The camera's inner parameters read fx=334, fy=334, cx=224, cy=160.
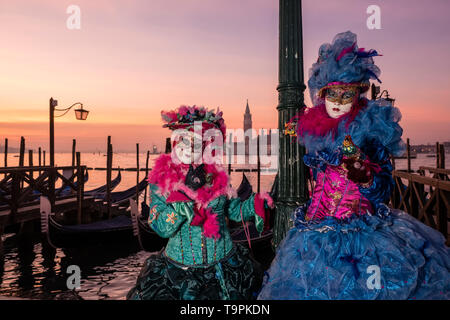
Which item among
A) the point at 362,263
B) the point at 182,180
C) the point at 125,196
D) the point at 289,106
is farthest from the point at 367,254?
the point at 125,196

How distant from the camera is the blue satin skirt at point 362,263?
1.66m

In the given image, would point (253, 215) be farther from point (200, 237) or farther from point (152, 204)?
point (152, 204)

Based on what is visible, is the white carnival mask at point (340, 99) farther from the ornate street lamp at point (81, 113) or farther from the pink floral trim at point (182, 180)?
the ornate street lamp at point (81, 113)

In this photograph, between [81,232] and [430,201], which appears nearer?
[430,201]

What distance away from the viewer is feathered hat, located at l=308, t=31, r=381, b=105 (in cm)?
211

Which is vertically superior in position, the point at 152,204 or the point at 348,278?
the point at 152,204

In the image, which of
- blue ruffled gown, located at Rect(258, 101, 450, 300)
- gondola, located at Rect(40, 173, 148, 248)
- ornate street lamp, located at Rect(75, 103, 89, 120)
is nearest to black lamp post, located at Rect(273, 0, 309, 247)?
blue ruffled gown, located at Rect(258, 101, 450, 300)

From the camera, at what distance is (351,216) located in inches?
75.9

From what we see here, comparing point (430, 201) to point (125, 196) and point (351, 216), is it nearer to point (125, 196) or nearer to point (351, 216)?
point (351, 216)

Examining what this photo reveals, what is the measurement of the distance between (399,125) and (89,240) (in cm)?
748

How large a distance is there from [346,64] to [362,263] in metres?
1.20

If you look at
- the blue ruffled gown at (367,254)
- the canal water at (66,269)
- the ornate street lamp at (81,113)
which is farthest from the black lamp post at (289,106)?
the ornate street lamp at (81,113)
